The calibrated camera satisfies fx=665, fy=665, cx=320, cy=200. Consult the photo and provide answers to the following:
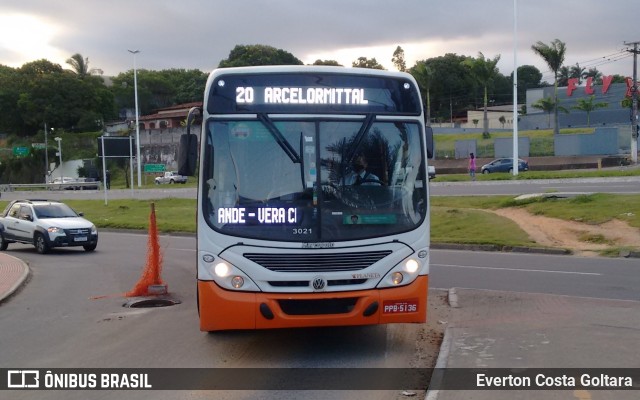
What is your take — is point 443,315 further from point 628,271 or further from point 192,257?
point 192,257

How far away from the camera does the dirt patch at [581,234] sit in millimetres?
18344

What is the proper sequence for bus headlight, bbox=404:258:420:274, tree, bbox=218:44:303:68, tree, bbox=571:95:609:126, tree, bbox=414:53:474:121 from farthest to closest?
tree, bbox=414:53:474:121 → tree, bbox=218:44:303:68 → tree, bbox=571:95:609:126 → bus headlight, bbox=404:258:420:274

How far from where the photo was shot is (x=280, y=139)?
7730mm

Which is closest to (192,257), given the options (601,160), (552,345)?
A: (552,345)

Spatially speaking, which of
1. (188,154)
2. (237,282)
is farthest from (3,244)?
(237,282)

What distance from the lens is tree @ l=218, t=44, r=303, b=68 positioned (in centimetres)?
8311

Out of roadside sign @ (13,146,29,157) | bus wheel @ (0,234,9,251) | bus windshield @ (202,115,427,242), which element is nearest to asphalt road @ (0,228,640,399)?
bus windshield @ (202,115,427,242)

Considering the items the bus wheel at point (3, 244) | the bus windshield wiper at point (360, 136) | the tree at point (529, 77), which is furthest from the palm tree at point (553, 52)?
the tree at point (529, 77)

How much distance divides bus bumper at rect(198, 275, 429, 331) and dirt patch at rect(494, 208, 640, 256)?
1213 centimetres

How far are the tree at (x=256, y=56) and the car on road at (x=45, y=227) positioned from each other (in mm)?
59916

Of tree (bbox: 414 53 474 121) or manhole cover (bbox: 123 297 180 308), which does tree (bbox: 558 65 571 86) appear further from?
manhole cover (bbox: 123 297 180 308)

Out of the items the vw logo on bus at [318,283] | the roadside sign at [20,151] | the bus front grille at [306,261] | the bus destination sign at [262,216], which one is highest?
the roadside sign at [20,151]

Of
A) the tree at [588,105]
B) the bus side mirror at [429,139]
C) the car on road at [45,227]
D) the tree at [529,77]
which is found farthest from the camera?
the tree at [529,77]

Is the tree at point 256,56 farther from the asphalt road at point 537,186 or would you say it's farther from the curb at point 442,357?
the curb at point 442,357
